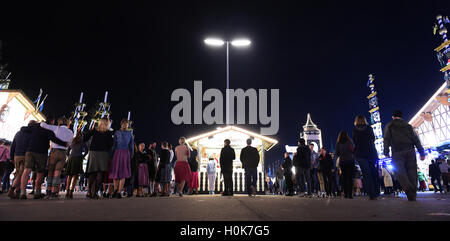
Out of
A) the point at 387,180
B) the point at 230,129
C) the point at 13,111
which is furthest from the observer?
the point at 13,111

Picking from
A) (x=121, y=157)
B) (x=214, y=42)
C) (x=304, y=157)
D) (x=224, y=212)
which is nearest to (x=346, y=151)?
(x=304, y=157)

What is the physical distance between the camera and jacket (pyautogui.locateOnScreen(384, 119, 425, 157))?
5516mm

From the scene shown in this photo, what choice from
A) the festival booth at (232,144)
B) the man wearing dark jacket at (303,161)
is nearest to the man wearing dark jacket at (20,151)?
the man wearing dark jacket at (303,161)

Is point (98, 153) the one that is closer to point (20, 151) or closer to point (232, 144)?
point (20, 151)

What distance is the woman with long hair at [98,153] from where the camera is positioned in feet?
21.6

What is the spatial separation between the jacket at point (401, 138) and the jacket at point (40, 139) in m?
7.79

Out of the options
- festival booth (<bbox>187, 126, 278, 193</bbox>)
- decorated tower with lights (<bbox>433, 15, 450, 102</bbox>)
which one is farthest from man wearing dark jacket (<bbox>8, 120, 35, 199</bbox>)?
decorated tower with lights (<bbox>433, 15, 450, 102</bbox>)

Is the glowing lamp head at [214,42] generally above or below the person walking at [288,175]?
above

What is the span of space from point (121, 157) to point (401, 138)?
6766mm

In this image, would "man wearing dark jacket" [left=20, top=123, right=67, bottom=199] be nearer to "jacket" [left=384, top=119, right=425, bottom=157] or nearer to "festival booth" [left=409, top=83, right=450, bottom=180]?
"jacket" [left=384, top=119, right=425, bottom=157]

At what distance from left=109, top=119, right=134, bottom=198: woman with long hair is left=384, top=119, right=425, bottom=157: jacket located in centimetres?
638

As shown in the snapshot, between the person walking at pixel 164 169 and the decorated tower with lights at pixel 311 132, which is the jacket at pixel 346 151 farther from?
the decorated tower with lights at pixel 311 132

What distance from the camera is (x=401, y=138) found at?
558cm
